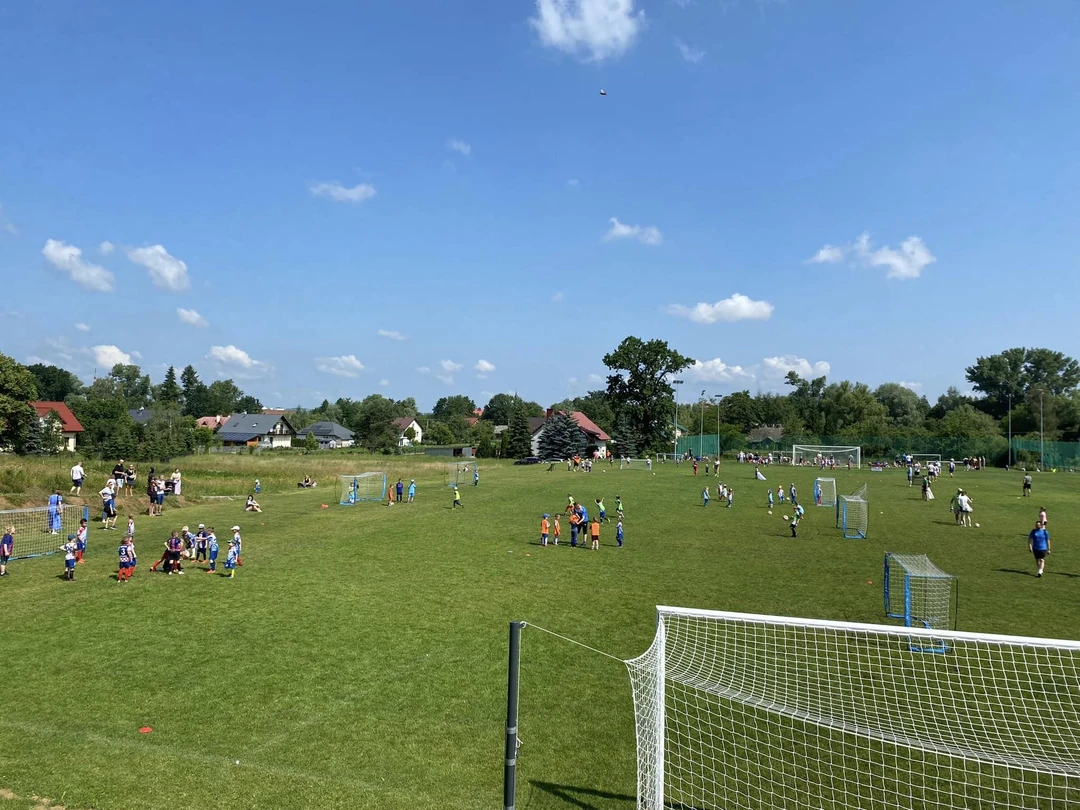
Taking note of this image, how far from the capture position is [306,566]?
60.9 feet

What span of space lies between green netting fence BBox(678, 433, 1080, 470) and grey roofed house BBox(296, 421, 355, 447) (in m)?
62.0

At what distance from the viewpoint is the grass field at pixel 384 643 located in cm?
748

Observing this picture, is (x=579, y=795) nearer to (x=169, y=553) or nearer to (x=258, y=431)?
(x=169, y=553)

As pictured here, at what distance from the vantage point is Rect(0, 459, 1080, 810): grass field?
24.5 ft

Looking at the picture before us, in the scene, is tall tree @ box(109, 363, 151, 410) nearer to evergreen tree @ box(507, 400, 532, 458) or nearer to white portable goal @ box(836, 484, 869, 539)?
evergreen tree @ box(507, 400, 532, 458)

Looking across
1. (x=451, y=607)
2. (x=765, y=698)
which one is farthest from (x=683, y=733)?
(x=451, y=607)

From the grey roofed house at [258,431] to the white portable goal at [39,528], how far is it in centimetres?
7872

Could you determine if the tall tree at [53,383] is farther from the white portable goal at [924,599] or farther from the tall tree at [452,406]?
the white portable goal at [924,599]

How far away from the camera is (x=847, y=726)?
28.3 feet

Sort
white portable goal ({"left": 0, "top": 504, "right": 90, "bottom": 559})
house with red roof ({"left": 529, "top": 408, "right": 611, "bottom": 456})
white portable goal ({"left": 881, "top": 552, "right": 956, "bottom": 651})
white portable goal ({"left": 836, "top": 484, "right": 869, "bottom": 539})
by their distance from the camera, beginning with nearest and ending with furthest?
white portable goal ({"left": 881, "top": 552, "right": 956, "bottom": 651}), white portable goal ({"left": 0, "top": 504, "right": 90, "bottom": 559}), white portable goal ({"left": 836, "top": 484, "right": 869, "bottom": 539}), house with red roof ({"left": 529, "top": 408, "right": 611, "bottom": 456})

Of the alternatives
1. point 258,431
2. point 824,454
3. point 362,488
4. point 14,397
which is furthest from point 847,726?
point 258,431

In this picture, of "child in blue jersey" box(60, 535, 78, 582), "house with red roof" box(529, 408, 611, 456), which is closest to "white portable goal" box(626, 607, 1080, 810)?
"child in blue jersey" box(60, 535, 78, 582)

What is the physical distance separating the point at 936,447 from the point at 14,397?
9160 cm

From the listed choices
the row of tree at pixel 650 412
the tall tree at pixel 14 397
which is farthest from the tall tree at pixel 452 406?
the tall tree at pixel 14 397
